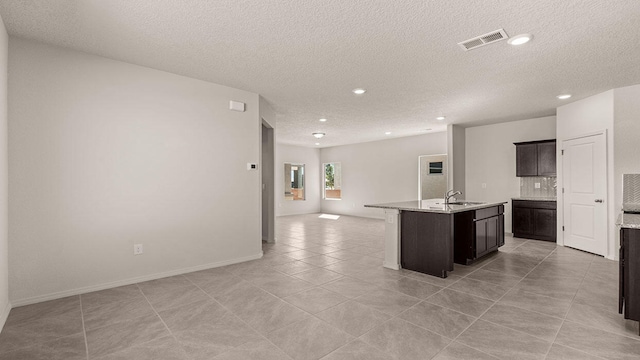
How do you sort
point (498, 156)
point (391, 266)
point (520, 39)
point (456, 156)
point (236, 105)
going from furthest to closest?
1. point (456, 156)
2. point (498, 156)
3. point (236, 105)
4. point (391, 266)
5. point (520, 39)

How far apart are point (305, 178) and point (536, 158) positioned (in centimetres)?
714

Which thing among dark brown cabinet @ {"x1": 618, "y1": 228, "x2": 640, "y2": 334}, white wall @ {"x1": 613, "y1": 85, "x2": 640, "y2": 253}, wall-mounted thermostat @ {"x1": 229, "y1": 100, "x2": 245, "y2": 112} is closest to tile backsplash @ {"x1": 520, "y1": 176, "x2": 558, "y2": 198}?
white wall @ {"x1": 613, "y1": 85, "x2": 640, "y2": 253}

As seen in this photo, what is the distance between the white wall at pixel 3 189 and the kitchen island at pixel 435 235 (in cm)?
392

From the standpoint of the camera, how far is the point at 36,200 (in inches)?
118

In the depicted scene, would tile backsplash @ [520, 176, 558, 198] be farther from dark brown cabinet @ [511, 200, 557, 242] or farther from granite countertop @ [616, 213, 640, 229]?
granite countertop @ [616, 213, 640, 229]

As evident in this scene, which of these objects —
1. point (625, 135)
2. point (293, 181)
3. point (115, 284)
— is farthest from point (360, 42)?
point (293, 181)

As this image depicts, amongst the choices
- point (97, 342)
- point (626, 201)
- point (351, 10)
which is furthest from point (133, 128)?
point (626, 201)

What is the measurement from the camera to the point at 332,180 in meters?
12.3

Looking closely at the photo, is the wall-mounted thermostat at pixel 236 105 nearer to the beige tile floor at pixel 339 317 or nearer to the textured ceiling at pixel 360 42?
the textured ceiling at pixel 360 42

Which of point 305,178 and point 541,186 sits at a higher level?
point 305,178

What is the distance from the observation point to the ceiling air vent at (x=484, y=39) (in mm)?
2817

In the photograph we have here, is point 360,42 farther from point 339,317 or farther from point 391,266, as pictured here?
point 391,266

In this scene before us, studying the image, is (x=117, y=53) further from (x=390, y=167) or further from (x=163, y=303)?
(x=390, y=167)

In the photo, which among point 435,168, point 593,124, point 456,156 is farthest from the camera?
point 435,168
